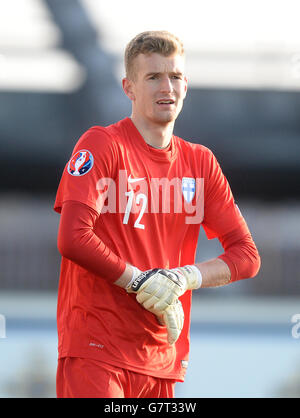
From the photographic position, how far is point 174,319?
2166 millimetres

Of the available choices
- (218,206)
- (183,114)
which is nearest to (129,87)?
(218,206)

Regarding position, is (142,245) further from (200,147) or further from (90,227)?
(200,147)

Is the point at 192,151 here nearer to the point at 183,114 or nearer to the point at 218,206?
the point at 218,206

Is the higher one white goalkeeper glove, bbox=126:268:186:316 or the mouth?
the mouth

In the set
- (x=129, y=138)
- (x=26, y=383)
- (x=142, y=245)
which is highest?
(x=129, y=138)

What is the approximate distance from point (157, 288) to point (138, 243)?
0.21 m

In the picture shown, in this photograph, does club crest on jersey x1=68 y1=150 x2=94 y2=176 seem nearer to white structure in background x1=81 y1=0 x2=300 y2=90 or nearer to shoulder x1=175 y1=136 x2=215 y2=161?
shoulder x1=175 y1=136 x2=215 y2=161

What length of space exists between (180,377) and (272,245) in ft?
25.3

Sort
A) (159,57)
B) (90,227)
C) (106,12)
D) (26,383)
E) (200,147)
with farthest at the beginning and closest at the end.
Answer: (106,12), (26,383), (200,147), (159,57), (90,227)

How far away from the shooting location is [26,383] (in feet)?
14.7

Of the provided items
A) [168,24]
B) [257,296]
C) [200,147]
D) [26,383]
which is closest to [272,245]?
[257,296]

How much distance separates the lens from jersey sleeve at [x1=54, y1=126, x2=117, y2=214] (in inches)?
84.3

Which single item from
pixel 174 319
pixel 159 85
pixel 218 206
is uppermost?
pixel 159 85

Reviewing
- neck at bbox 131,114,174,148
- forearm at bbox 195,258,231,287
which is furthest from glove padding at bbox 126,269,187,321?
neck at bbox 131,114,174,148
